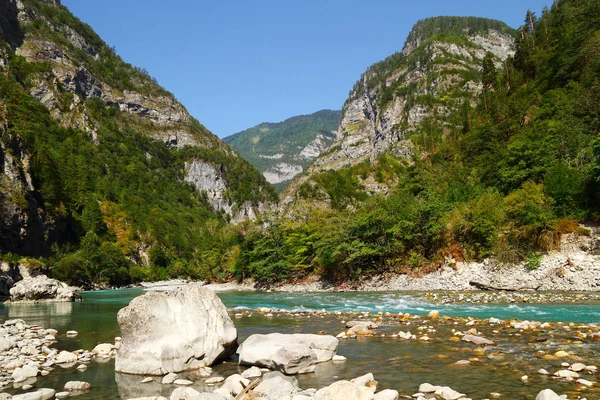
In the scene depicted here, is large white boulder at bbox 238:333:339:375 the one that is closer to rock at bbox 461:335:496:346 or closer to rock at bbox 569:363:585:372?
rock at bbox 461:335:496:346

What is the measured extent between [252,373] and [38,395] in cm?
529

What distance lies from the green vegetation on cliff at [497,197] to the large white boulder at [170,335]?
3269 centimetres

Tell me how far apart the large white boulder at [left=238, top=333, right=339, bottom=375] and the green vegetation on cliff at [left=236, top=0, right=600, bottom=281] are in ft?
99.3

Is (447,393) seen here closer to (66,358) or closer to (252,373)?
(252,373)

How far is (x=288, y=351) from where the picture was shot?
1170 cm

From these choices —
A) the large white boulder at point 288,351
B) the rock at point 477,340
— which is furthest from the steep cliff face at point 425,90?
the large white boulder at point 288,351

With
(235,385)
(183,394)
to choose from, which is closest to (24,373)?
(183,394)

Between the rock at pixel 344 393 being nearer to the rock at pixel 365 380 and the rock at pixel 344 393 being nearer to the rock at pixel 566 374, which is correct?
the rock at pixel 365 380

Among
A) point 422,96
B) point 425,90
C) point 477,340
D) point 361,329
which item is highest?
point 425,90

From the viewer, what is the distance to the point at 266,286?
58.1 m

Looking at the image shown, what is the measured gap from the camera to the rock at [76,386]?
34.4 ft

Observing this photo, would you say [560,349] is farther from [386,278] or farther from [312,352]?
[386,278]

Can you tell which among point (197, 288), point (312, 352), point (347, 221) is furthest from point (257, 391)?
point (347, 221)

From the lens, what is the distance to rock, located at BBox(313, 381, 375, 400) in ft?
27.2
